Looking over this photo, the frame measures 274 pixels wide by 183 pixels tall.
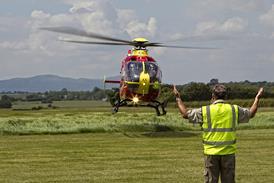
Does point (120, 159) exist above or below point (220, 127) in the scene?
below

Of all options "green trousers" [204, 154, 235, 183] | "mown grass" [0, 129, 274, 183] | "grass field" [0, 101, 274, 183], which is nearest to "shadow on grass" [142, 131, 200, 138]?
"grass field" [0, 101, 274, 183]

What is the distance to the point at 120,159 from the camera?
1731 centimetres

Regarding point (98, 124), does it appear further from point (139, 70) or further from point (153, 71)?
point (153, 71)

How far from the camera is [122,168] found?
15.2 metres

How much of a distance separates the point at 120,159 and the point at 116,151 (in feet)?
7.82

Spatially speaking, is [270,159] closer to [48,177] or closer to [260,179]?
[260,179]

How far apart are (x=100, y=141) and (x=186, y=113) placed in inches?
647

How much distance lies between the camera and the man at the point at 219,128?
7773mm

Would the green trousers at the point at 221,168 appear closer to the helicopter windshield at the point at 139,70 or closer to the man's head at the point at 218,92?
the man's head at the point at 218,92

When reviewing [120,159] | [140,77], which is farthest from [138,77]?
[120,159]

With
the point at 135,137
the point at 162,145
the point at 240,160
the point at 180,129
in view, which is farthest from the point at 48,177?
the point at 180,129

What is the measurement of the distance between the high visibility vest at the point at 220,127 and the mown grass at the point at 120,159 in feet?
17.1

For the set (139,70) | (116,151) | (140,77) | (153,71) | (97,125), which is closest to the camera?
(116,151)

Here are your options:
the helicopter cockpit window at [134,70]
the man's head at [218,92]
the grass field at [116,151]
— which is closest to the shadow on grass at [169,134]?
the grass field at [116,151]
